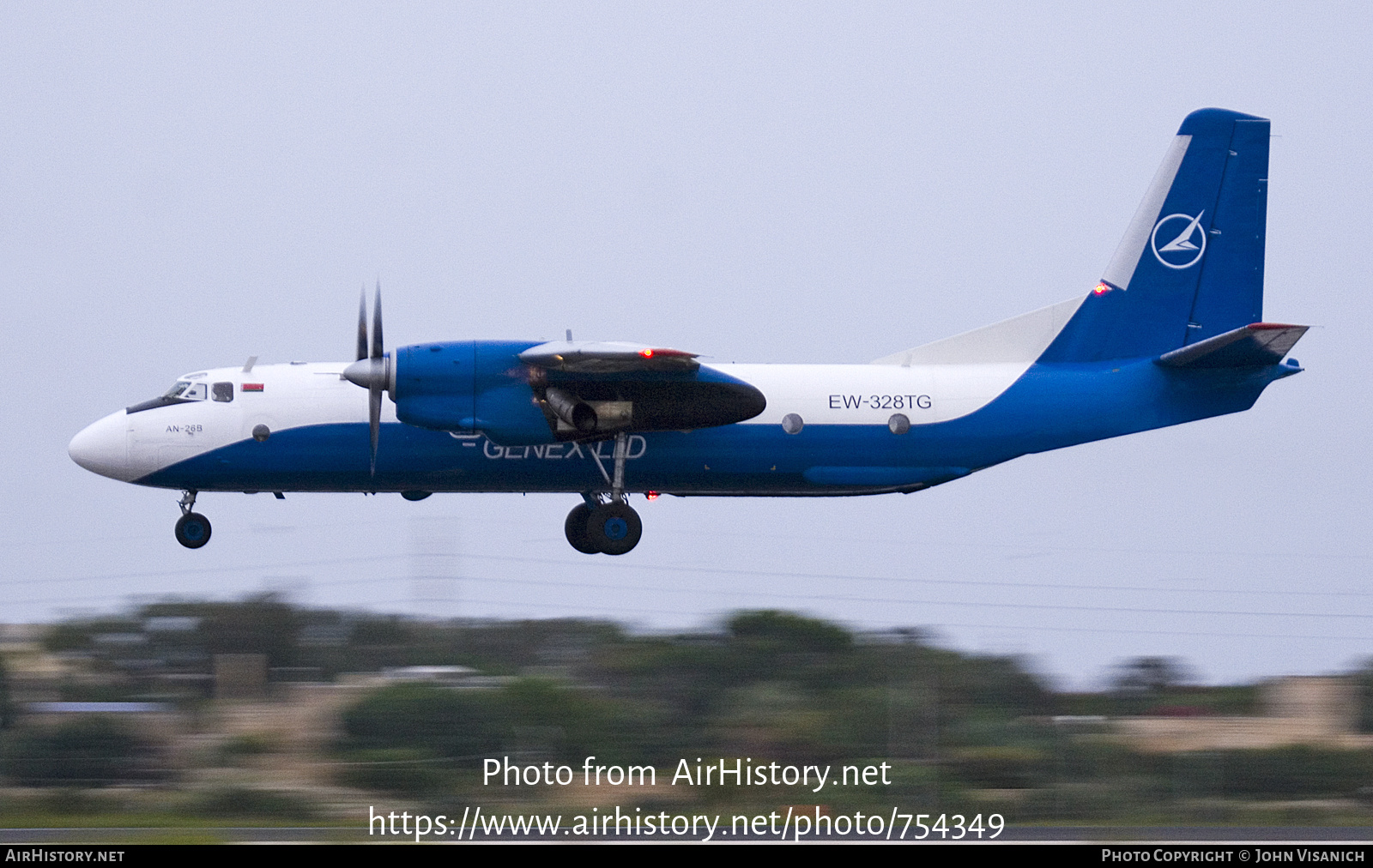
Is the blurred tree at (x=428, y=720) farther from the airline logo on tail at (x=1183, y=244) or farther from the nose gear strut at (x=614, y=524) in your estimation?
the airline logo on tail at (x=1183, y=244)

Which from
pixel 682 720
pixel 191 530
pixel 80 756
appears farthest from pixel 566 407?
pixel 80 756

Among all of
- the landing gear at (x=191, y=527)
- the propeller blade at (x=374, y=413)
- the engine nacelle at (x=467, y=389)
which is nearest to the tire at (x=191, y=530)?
the landing gear at (x=191, y=527)

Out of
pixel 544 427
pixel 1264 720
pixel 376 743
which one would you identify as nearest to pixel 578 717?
pixel 376 743

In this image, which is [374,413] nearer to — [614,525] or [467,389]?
[467,389]

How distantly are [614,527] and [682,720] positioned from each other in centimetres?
363

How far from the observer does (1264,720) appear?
19.6 metres

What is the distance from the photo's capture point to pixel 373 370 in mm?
18312

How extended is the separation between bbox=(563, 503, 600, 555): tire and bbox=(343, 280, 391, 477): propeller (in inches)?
116

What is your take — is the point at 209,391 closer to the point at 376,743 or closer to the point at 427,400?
the point at 427,400

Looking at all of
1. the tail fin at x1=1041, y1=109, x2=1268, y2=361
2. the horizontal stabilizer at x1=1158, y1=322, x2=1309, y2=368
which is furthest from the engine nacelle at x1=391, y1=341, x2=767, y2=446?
the tail fin at x1=1041, y1=109, x2=1268, y2=361

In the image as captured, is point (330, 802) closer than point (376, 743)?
Yes

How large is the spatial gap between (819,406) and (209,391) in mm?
8040

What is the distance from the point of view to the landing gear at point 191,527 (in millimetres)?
19922
